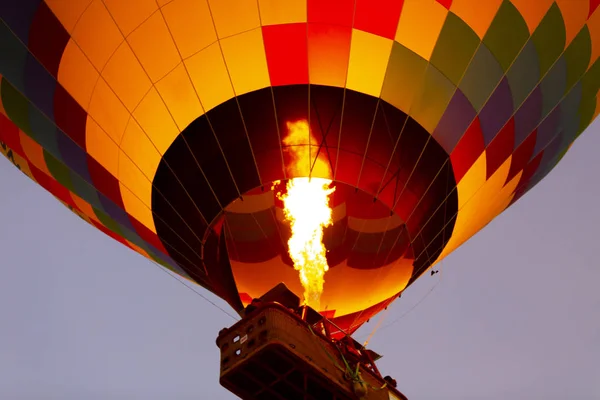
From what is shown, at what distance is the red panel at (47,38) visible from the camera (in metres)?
7.69

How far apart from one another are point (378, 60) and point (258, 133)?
1.28m

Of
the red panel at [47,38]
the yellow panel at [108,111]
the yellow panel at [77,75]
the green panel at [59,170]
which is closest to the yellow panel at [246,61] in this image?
the yellow panel at [108,111]

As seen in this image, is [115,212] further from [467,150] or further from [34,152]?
[467,150]

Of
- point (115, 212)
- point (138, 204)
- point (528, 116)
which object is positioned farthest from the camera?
point (115, 212)

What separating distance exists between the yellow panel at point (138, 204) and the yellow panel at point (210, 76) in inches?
44.9

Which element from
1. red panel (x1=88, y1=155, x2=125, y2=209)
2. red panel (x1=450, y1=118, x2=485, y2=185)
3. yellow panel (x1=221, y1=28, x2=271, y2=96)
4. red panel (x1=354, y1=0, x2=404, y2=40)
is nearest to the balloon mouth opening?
red panel (x1=450, y1=118, x2=485, y2=185)

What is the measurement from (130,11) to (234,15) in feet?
3.17

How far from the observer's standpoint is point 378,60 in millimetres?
7414

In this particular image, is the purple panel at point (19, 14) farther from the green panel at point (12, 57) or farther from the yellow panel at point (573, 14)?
the yellow panel at point (573, 14)

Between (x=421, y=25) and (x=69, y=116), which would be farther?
(x=69, y=116)

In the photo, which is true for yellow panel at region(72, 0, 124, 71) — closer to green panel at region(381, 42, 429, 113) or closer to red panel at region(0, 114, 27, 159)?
red panel at region(0, 114, 27, 159)

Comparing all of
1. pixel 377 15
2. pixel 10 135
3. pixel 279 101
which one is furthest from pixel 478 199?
pixel 10 135

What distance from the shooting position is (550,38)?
319 inches

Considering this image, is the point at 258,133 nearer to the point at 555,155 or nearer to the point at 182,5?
the point at 182,5
